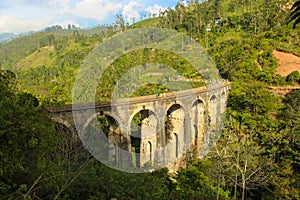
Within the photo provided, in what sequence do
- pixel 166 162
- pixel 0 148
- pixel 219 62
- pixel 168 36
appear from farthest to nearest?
pixel 168 36 → pixel 219 62 → pixel 166 162 → pixel 0 148

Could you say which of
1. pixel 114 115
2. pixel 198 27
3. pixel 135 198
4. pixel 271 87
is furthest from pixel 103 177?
pixel 198 27

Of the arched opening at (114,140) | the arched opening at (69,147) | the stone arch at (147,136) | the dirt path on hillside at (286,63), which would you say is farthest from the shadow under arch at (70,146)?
the dirt path on hillside at (286,63)

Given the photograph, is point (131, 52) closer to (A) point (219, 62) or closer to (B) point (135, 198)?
(A) point (219, 62)

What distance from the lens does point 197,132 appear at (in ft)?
80.5

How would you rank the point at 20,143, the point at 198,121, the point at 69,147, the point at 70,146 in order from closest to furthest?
the point at 20,143, the point at 70,146, the point at 69,147, the point at 198,121

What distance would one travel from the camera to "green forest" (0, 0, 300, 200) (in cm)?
535

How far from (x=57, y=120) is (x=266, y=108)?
20.1 m

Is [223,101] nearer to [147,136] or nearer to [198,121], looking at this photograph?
[198,121]

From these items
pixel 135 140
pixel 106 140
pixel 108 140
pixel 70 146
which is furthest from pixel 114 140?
pixel 135 140

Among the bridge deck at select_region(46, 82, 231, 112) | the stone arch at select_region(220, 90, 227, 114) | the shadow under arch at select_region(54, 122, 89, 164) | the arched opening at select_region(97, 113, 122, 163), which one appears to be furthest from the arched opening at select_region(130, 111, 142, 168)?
the stone arch at select_region(220, 90, 227, 114)

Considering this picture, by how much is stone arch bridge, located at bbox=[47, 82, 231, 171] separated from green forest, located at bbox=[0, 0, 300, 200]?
1323 millimetres

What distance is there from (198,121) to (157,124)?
6.47 meters

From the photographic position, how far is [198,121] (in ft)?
81.8

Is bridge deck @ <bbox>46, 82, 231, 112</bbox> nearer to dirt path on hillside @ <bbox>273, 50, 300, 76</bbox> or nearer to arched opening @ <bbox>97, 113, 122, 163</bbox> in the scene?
arched opening @ <bbox>97, 113, 122, 163</bbox>
